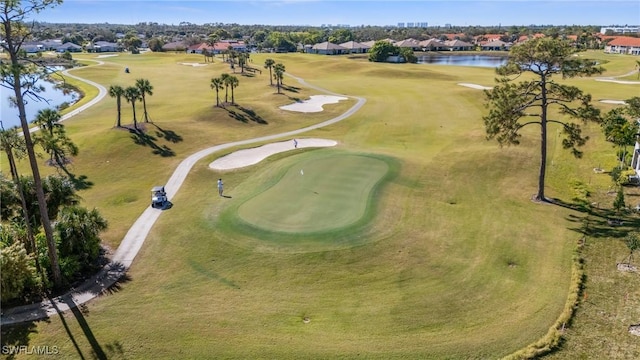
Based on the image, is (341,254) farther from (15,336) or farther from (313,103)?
(313,103)

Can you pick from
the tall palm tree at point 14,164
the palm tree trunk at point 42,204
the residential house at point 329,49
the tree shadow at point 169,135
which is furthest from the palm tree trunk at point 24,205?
the residential house at point 329,49

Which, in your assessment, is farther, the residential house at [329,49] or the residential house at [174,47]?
the residential house at [174,47]

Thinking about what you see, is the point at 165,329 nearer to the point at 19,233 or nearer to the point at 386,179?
the point at 19,233

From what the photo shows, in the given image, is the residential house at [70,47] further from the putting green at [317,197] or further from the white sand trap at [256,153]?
the putting green at [317,197]

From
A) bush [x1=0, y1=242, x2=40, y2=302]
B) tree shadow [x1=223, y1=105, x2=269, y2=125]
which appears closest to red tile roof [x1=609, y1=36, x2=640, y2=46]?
tree shadow [x1=223, y1=105, x2=269, y2=125]

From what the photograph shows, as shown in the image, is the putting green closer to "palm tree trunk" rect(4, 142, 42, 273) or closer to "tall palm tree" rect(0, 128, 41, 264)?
"palm tree trunk" rect(4, 142, 42, 273)

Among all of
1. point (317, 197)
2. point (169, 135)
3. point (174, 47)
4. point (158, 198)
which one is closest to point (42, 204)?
point (158, 198)
